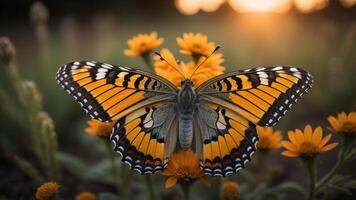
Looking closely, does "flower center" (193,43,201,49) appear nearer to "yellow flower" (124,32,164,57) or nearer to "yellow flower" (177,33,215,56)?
"yellow flower" (177,33,215,56)

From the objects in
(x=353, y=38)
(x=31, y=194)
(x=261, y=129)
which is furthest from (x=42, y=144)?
(x=353, y=38)

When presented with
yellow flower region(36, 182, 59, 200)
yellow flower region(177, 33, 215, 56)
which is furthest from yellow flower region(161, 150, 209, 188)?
yellow flower region(177, 33, 215, 56)

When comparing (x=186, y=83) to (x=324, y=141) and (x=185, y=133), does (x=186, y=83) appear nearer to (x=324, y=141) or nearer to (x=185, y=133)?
(x=185, y=133)

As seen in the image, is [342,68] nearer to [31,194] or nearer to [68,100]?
[68,100]

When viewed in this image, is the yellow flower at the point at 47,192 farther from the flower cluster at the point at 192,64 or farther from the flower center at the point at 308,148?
the flower center at the point at 308,148

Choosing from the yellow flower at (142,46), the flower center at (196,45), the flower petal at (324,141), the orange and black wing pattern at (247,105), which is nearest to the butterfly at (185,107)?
the orange and black wing pattern at (247,105)

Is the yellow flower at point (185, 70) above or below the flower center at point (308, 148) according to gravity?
above

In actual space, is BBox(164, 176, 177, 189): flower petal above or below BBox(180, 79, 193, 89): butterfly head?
below

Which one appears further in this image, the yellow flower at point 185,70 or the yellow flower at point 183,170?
the yellow flower at point 185,70
